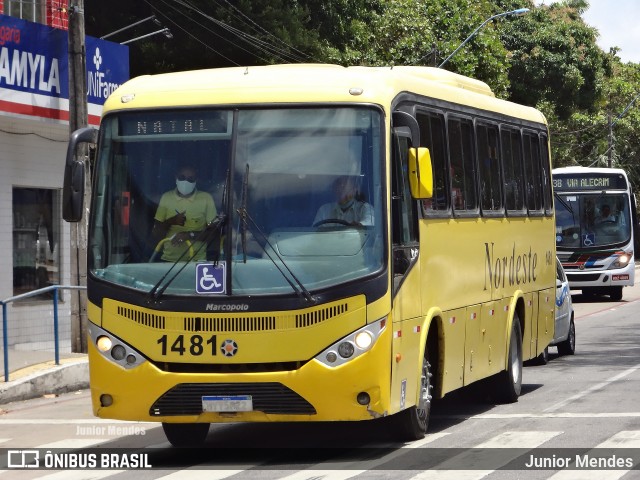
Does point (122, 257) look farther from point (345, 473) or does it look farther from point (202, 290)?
point (345, 473)

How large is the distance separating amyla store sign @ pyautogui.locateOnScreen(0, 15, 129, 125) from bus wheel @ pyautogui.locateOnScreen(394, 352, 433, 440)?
10.1m

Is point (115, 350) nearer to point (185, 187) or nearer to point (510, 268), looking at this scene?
point (185, 187)

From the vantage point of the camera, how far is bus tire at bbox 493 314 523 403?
48.3ft

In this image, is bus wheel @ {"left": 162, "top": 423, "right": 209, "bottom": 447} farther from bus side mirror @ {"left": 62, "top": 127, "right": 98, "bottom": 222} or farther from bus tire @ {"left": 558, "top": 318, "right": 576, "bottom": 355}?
bus tire @ {"left": 558, "top": 318, "right": 576, "bottom": 355}

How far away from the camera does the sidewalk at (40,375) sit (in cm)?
1599

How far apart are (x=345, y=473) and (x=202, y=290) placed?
1.75m

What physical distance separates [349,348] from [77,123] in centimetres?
979

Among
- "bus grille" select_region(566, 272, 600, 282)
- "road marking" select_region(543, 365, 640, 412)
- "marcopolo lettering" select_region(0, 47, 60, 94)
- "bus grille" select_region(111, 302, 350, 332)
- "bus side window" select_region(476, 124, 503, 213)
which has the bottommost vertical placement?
"road marking" select_region(543, 365, 640, 412)

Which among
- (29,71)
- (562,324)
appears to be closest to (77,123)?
(29,71)

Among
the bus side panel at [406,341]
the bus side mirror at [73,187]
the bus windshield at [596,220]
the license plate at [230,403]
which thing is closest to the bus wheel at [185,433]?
the license plate at [230,403]

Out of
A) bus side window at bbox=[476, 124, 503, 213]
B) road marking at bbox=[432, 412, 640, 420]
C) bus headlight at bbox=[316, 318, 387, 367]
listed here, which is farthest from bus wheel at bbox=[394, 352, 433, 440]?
bus side window at bbox=[476, 124, 503, 213]

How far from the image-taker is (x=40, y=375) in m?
16.5

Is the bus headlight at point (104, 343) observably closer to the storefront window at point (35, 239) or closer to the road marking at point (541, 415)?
the road marking at point (541, 415)

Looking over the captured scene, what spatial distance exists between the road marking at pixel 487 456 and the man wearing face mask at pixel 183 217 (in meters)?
2.42
